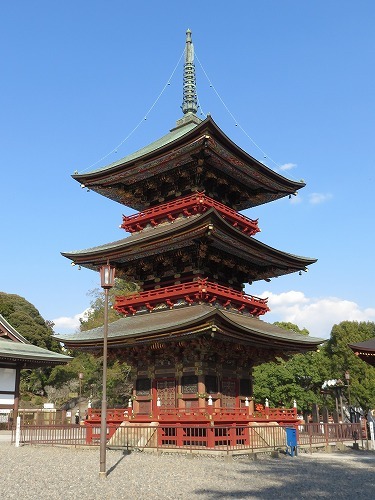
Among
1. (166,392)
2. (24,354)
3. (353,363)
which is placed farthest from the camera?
(353,363)

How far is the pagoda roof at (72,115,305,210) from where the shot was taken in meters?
26.9

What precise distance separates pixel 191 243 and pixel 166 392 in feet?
26.1

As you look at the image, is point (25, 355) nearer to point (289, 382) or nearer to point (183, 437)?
point (183, 437)

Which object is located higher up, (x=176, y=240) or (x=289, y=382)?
(x=176, y=240)

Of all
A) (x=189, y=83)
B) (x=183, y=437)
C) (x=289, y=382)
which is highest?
(x=189, y=83)

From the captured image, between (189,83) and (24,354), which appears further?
(189,83)

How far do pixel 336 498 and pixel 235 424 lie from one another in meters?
11.7

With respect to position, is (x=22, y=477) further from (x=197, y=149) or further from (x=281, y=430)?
(x=197, y=149)

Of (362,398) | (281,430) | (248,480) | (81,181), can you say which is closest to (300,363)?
(362,398)

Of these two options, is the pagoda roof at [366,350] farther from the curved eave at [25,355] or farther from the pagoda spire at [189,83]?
the curved eave at [25,355]

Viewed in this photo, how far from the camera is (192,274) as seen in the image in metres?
27.8

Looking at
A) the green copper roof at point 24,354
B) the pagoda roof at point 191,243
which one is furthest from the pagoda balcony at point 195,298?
the green copper roof at point 24,354

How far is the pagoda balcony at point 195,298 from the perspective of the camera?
26.3 metres

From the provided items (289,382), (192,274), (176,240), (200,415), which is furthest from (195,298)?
(289,382)
